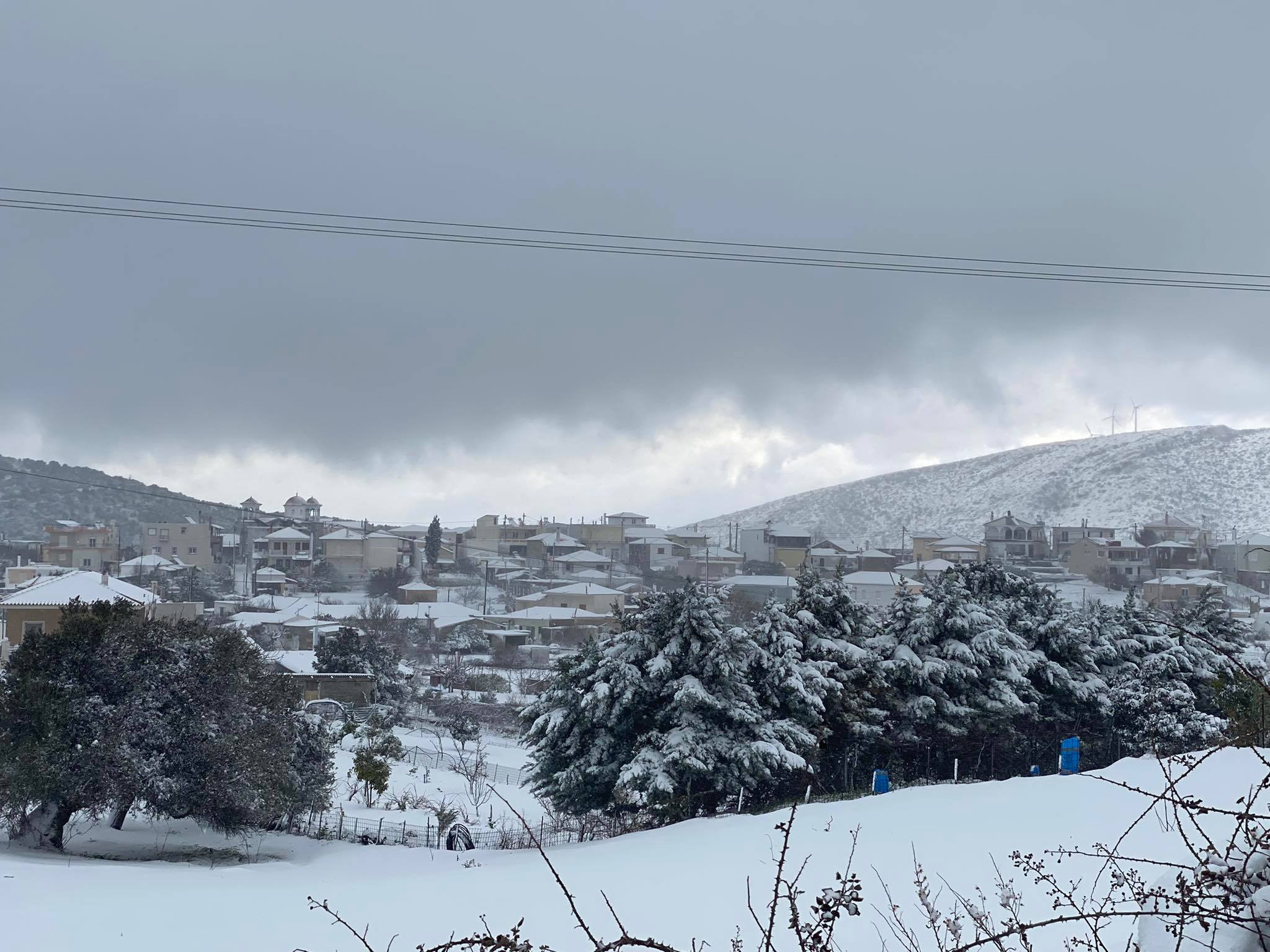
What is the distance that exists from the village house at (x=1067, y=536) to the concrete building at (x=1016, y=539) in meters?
0.59

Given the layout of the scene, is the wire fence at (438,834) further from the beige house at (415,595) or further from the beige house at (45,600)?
the beige house at (415,595)

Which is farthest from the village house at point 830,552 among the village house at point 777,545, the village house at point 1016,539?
the village house at point 1016,539

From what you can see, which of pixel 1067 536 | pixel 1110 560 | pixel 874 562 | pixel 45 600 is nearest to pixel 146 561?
pixel 45 600

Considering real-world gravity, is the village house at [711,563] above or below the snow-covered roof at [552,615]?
above

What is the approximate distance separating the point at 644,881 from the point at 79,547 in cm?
7416

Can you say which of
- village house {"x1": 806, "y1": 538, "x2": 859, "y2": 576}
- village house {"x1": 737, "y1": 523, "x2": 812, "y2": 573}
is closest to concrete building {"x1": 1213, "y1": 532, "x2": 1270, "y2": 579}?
village house {"x1": 806, "y1": 538, "x2": 859, "y2": 576}

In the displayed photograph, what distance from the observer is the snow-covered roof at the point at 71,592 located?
3444 centimetres

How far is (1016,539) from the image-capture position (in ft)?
247

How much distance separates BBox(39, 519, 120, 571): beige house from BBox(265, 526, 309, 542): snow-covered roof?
12342mm

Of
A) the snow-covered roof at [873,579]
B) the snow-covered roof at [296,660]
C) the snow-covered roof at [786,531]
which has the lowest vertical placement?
the snow-covered roof at [296,660]

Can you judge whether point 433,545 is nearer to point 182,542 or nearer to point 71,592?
point 182,542

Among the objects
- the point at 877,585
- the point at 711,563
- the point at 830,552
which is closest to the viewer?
the point at 877,585

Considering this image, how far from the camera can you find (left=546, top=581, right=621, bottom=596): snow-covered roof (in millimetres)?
64938

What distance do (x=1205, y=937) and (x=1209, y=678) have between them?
75.4 ft
